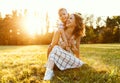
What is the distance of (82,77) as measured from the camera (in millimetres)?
6977

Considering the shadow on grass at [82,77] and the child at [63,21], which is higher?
the child at [63,21]

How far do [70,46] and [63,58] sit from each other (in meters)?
0.67

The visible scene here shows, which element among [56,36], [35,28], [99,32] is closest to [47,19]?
[35,28]

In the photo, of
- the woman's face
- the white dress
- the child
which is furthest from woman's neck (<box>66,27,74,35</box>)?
the white dress

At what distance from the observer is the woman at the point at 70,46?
7435mm

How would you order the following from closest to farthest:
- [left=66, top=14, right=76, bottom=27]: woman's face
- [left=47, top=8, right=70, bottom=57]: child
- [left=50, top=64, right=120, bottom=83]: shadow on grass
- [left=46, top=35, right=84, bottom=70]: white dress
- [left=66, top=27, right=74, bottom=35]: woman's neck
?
[left=50, top=64, right=120, bottom=83]: shadow on grass
[left=46, top=35, right=84, bottom=70]: white dress
[left=47, top=8, right=70, bottom=57]: child
[left=66, top=14, right=76, bottom=27]: woman's face
[left=66, top=27, right=74, bottom=35]: woman's neck

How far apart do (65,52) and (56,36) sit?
1.45 ft

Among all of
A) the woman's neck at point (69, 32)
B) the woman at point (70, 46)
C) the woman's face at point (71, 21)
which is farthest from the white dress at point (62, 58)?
the woman's face at point (71, 21)

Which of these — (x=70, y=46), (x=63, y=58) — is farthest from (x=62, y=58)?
(x=70, y=46)

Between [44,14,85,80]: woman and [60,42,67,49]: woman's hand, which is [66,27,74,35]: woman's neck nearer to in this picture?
[44,14,85,80]: woman

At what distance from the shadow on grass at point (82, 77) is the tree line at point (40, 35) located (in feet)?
140

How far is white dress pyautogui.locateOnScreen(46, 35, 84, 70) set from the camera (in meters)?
7.43

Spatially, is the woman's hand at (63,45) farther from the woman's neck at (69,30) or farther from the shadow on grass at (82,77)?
the shadow on grass at (82,77)

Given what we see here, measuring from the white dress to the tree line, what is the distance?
42.4 m
